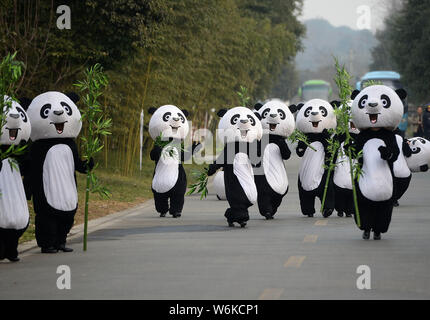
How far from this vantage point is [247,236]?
16.0 metres

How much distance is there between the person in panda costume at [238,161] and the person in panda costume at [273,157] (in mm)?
969

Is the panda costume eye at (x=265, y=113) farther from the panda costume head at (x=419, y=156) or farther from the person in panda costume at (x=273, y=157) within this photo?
the panda costume head at (x=419, y=156)

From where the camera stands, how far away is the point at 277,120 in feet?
63.3

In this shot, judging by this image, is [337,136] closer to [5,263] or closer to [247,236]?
[247,236]

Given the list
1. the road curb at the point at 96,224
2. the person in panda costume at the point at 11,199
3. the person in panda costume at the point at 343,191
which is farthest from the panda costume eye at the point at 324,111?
the person in panda costume at the point at 11,199

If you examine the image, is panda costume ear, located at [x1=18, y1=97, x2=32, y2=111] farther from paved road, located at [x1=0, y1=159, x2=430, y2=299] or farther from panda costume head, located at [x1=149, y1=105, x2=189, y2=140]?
panda costume head, located at [x1=149, y1=105, x2=189, y2=140]

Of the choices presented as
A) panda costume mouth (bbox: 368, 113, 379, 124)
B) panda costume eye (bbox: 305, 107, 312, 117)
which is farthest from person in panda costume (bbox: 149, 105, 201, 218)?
panda costume mouth (bbox: 368, 113, 379, 124)

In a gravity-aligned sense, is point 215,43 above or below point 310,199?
above

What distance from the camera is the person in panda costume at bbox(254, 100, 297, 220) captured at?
1888 centimetres

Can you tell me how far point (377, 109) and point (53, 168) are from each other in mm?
4387

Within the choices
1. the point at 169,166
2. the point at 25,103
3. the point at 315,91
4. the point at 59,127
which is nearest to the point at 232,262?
the point at 59,127

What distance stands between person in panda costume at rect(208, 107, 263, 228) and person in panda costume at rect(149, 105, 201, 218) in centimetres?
208
